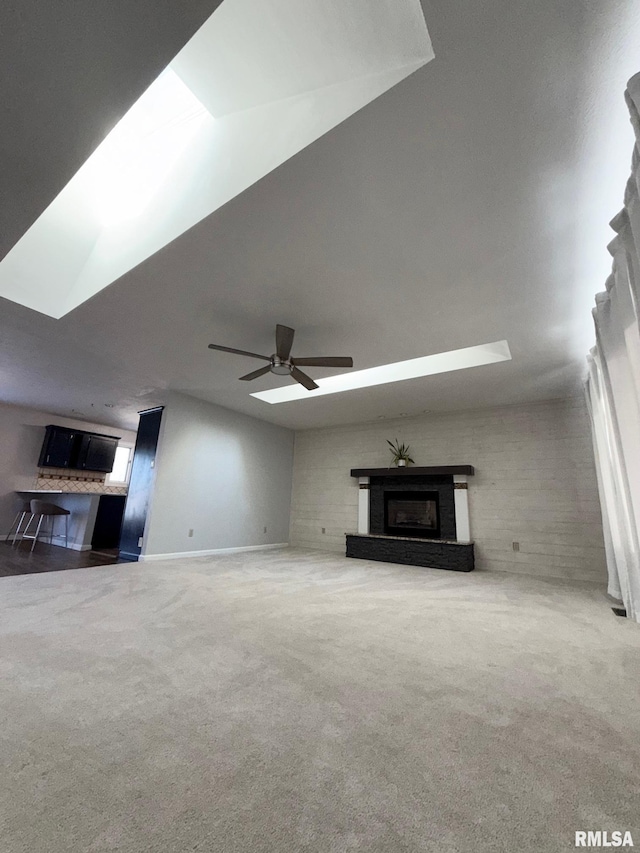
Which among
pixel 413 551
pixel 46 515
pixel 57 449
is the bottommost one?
pixel 413 551

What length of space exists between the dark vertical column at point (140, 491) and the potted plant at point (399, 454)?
397cm

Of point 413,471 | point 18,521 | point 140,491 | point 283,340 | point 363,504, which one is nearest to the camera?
point 283,340

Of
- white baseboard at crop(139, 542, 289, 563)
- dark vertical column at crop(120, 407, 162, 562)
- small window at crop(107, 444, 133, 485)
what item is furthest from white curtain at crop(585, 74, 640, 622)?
small window at crop(107, 444, 133, 485)

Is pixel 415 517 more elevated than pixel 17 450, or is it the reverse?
pixel 17 450

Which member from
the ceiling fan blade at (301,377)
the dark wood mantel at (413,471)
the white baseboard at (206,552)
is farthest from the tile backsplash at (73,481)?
the ceiling fan blade at (301,377)

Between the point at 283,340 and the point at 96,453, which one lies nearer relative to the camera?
the point at 283,340

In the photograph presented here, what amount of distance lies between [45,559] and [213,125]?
17.7ft

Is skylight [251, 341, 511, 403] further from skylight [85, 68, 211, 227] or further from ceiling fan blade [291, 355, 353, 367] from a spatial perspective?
skylight [85, 68, 211, 227]

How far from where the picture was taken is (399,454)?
6.12 m

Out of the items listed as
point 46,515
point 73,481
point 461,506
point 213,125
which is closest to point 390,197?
point 213,125

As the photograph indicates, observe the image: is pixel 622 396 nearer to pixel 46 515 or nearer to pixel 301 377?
pixel 301 377

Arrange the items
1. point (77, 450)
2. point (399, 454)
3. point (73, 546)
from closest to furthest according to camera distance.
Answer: point (73, 546)
point (399, 454)
point (77, 450)

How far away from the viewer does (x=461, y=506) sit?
5.36 metres

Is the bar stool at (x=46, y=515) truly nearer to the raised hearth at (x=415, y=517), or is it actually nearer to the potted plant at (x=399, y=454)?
the raised hearth at (x=415, y=517)
